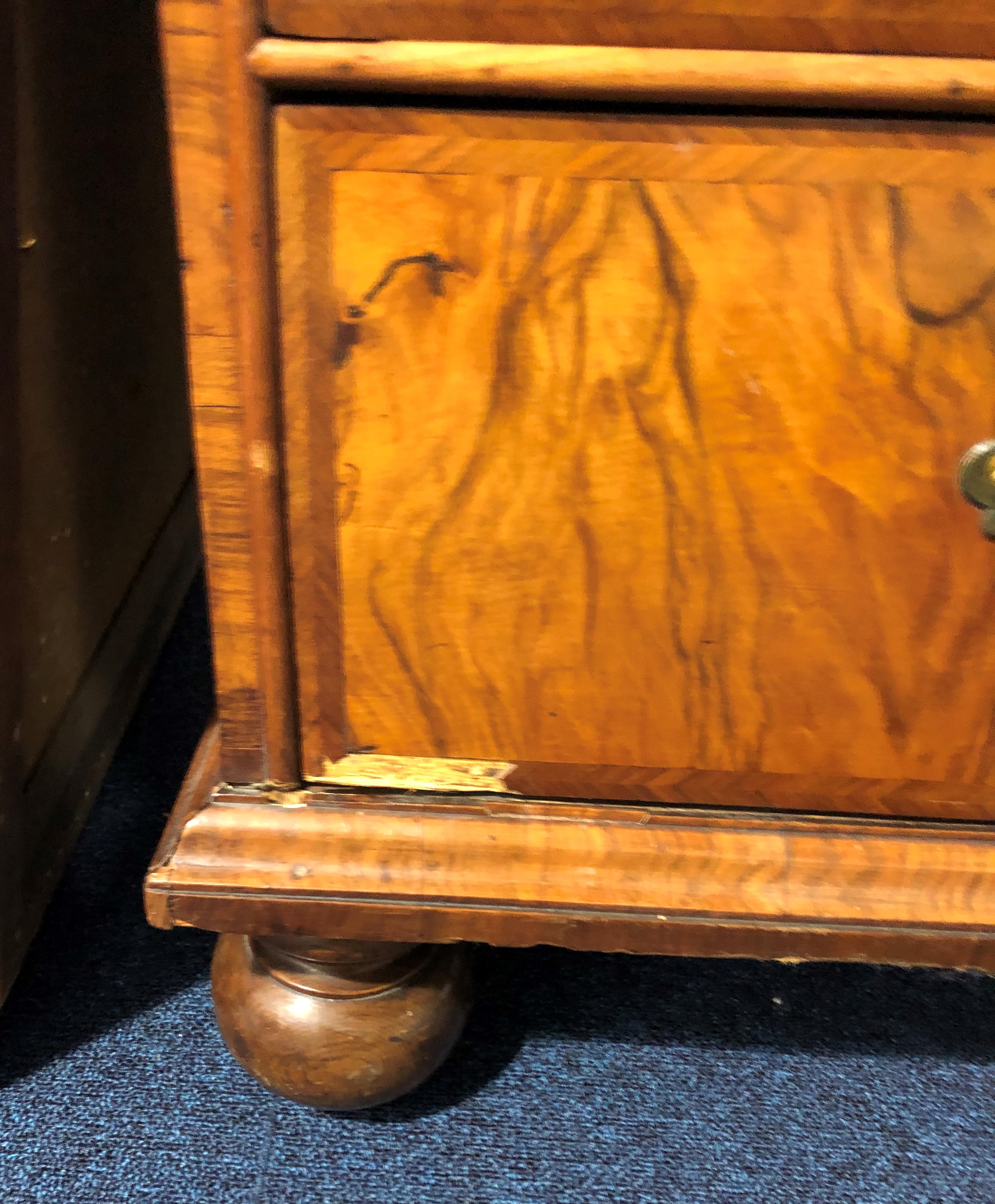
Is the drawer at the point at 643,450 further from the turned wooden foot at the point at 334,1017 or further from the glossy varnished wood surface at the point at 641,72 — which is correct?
the turned wooden foot at the point at 334,1017

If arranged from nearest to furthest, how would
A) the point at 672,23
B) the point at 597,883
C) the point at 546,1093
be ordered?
the point at 672,23
the point at 597,883
the point at 546,1093

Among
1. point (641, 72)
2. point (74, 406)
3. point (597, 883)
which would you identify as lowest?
point (597, 883)

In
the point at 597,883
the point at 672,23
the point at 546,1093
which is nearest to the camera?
the point at 672,23

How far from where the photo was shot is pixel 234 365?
38cm

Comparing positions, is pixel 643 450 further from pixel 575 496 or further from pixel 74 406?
pixel 74 406

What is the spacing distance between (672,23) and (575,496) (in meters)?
0.17

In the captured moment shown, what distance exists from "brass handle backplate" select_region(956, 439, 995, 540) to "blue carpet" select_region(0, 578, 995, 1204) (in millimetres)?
367

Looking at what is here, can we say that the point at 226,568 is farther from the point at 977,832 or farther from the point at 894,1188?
the point at 894,1188

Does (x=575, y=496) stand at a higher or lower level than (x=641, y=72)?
lower

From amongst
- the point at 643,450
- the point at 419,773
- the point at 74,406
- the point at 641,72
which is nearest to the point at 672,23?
the point at 641,72

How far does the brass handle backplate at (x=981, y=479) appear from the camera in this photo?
380 mm

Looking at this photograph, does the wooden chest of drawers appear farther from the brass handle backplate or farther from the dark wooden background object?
the dark wooden background object

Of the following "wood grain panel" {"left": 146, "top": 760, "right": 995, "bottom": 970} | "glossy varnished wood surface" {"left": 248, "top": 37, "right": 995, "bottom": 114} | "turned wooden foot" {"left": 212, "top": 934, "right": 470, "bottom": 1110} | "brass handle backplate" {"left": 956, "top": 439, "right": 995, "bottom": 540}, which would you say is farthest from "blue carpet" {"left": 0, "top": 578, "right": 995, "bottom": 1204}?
"glossy varnished wood surface" {"left": 248, "top": 37, "right": 995, "bottom": 114}

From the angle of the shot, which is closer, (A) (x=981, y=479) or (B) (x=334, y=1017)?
(A) (x=981, y=479)
